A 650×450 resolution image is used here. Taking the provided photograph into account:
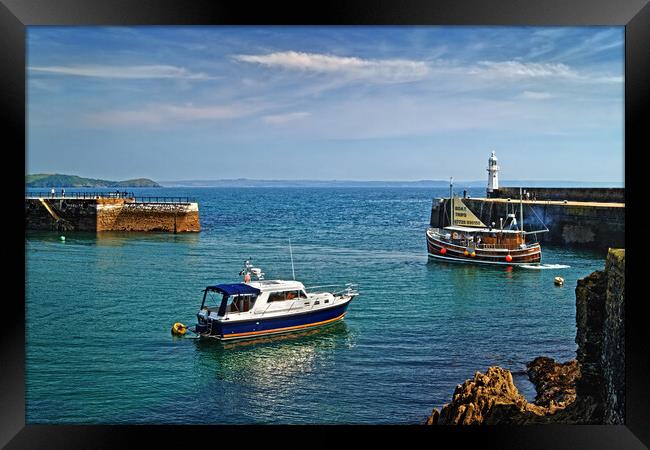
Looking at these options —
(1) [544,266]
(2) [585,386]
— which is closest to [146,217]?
(1) [544,266]

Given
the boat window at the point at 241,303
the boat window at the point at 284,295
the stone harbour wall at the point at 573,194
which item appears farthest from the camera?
the stone harbour wall at the point at 573,194

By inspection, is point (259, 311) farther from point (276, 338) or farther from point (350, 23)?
point (350, 23)

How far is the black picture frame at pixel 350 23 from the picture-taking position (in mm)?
5438

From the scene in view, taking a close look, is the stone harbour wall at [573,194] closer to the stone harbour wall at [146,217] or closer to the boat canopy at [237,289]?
the stone harbour wall at [146,217]

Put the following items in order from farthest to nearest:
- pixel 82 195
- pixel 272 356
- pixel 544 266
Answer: pixel 82 195, pixel 544 266, pixel 272 356

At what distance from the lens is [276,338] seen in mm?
9141

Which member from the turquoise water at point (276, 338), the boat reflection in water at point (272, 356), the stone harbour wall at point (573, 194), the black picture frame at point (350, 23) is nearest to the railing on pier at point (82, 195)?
the turquoise water at point (276, 338)

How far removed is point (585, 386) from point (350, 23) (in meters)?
4.03

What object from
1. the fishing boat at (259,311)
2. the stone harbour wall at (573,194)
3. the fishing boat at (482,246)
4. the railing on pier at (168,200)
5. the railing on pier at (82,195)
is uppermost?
the stone harbour wall at (573,194)

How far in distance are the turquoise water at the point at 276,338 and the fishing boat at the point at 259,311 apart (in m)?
0.17

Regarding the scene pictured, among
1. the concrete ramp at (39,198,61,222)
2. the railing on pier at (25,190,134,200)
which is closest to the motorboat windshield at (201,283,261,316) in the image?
the railing on pier at (25,190,134,200)
